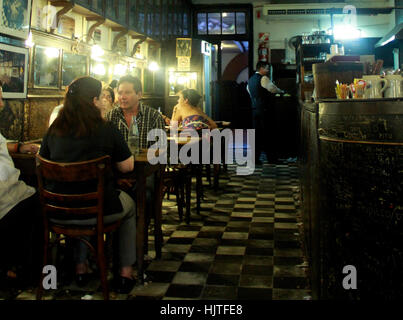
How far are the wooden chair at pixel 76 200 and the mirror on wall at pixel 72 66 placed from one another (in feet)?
11.1

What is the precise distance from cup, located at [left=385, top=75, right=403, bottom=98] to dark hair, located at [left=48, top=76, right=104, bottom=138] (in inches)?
69.2

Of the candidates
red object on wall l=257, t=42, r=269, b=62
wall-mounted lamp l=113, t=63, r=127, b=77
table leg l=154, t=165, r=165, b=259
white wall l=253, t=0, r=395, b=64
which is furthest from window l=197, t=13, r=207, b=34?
table leg l=154, t=165, r=165, b=259

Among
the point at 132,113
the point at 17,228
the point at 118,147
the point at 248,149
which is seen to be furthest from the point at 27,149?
the point at 248,149

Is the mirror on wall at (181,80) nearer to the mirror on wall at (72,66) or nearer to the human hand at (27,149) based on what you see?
the mirror on wall at (72,66)

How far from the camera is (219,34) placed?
12.1 metres

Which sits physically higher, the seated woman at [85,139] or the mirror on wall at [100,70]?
the mirror on wall at [100,70]

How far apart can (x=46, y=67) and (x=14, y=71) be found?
79 centimetres

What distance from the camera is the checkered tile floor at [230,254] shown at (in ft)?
9.62

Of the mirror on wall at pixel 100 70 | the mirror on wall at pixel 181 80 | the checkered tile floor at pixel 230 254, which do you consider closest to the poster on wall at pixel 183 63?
the mirror on wall at pixel 181 80

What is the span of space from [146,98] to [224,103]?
4.36 metres

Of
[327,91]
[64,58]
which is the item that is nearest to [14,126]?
[64,58]

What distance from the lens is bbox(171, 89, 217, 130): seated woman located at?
231 inches

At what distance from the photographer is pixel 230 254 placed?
373 centimetres

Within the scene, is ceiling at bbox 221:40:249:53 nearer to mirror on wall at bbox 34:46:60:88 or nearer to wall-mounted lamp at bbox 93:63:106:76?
wall-mounted lamp at bbox 93:63:106:76
